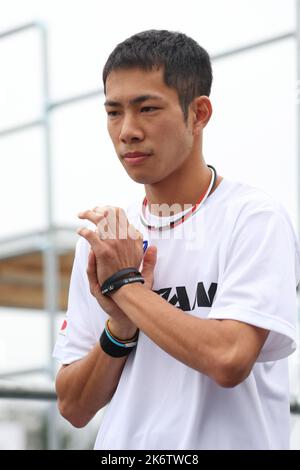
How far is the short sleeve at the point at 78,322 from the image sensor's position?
2373mm

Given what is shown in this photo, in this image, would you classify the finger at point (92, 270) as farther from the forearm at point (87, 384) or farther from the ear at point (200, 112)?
the ear at point (200, 112)

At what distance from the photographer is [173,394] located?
2.11 m

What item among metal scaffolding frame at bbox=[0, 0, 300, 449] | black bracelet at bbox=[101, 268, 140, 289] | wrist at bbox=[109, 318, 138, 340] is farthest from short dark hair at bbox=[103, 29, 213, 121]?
metal scaffolding frame at bbox=[0, 0, 300, 449]

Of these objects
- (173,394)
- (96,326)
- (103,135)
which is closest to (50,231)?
(103,135)

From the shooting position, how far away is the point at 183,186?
89.2 inches

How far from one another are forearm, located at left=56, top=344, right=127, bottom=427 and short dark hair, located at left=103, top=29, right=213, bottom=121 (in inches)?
22.0

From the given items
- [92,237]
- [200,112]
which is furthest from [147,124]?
[92,237]

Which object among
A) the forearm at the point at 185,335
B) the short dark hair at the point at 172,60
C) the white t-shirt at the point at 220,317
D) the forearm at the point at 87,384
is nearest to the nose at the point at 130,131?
the short dark hair at the point at 172,60

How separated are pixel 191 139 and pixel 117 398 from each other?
0.59m

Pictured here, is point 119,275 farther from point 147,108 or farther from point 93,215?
point 147,108

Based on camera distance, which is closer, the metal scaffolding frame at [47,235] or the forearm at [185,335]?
the forearm at [185,335]

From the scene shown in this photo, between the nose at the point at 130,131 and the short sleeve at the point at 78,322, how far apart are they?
0.36 meters
